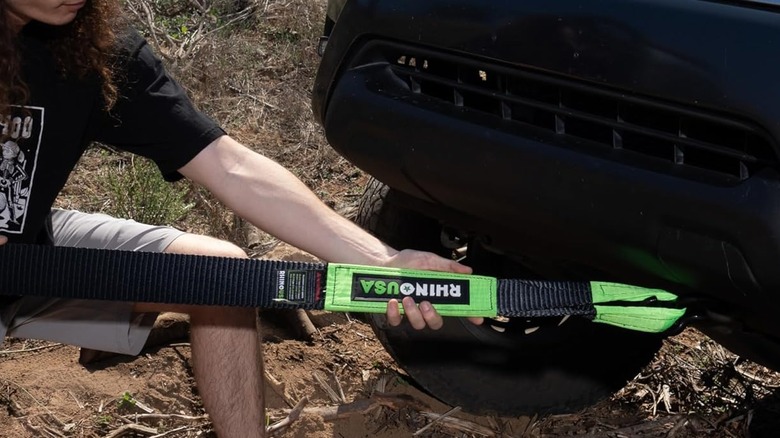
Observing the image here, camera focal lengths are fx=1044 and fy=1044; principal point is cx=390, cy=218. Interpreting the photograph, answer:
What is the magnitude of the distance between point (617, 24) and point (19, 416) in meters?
1.88

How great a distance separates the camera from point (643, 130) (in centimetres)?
191

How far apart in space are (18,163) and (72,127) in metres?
0.15

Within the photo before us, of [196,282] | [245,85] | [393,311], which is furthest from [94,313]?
[245,85]

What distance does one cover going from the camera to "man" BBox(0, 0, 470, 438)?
2254mm

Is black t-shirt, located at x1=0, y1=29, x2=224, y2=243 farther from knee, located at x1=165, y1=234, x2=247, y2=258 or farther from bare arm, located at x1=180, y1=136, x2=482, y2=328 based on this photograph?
knee, located at x1=165, y1=234, x2=247, y2=258

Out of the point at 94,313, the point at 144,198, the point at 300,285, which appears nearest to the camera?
the point at 300,285

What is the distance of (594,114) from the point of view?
2.01m

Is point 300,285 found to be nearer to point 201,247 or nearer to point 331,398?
point 201,247

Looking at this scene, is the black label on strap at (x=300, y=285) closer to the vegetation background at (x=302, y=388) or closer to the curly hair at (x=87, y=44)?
the curly hair at (x=87, y=44)

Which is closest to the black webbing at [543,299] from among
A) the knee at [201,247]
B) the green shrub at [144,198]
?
the knee at [201,247]

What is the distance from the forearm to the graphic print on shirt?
355 mm

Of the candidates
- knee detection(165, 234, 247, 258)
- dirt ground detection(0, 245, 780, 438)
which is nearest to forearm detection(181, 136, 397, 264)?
knee detection(165, 234, 247, 258)

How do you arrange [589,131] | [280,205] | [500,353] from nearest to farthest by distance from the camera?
1. [589,131]
2. [280,205]
3. [500,353]

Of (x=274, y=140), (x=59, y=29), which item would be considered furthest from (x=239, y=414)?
(x=274, y=140)
